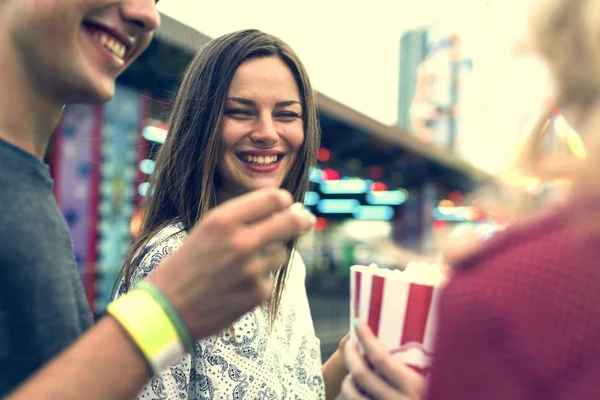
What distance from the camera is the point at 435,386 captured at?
0.66m

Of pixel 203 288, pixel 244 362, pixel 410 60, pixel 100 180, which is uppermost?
pixel 203 288

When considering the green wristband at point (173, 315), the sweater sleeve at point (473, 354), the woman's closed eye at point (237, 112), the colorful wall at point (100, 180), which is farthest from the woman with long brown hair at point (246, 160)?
the colorful wall at point (100, 180)

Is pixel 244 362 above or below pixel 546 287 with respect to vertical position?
below

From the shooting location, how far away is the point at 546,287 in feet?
2.01

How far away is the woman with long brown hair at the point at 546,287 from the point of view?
0.59 meters

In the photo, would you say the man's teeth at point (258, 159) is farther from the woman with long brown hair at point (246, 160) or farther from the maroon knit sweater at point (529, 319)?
the maroon knit sweater at point (529, 319)

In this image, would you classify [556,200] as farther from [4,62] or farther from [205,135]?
[205,135]

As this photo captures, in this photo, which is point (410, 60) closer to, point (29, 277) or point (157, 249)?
point (157, 249)

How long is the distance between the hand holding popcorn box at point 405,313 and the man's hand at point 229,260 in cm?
33

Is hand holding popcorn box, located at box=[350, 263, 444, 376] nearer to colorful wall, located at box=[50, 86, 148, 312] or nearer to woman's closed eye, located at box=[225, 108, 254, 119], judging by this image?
woman's closed eye, located at box=[225, 108, 254, 119]

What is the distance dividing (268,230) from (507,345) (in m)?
0.32

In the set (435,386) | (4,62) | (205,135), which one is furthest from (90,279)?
(435,386)

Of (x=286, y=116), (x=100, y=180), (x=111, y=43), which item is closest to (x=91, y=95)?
(x=111, y=43)

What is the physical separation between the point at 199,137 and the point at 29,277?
975 millimetres
